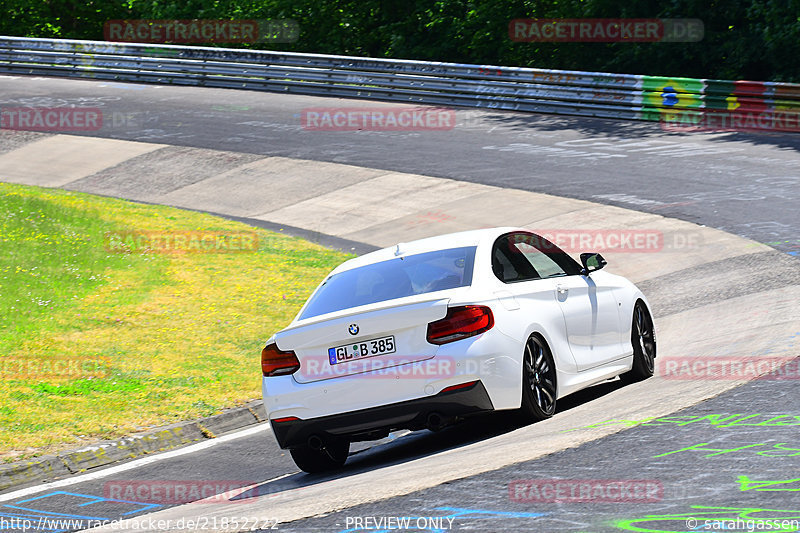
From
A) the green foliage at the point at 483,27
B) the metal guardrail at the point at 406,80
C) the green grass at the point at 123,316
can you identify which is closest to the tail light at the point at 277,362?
the green grass at the point at 123,316

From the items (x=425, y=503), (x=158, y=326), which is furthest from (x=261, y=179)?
(x=425, y=503)

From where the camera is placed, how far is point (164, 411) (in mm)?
10039

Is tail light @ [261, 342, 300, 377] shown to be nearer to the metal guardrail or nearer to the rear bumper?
the rear bumper

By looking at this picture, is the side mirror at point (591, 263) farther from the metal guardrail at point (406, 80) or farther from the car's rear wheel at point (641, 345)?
the metal guardrail at point (406, 80)

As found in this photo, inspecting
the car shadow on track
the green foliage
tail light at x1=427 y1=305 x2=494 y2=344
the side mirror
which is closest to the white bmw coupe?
tail light at x1=427 y1=305 x2=494 y2=344

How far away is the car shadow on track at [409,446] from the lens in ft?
24.9

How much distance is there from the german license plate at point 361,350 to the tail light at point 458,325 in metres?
0.29

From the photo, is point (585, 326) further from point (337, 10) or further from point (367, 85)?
point (337, 10)

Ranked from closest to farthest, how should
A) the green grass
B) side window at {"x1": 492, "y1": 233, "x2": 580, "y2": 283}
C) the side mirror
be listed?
Result: side window at {"x1": 492, "y1": 233, "x2": 580, "y2": 283} < the side mirror < the green grass

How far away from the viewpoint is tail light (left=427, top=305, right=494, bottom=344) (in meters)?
7.31

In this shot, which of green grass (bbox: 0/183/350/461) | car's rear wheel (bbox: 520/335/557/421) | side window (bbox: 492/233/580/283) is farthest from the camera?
green grass (bbox: 0/183/350/461)

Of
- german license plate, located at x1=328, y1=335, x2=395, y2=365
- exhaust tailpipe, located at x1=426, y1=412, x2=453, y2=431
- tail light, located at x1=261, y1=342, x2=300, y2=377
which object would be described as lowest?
exhaust tailpipe, located at x1=426, y1=412, x2=453, y2=431

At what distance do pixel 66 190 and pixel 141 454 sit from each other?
15.0 metres

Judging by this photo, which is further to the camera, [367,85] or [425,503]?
[367,85]
